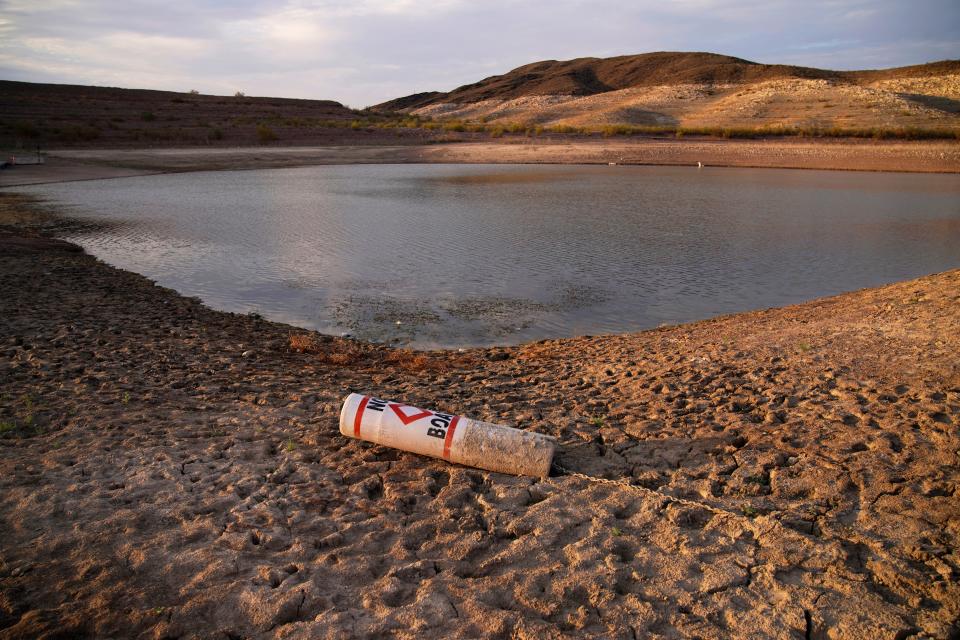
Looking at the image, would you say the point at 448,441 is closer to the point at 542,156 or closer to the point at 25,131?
the point at 542,156

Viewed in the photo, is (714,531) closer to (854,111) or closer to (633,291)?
(633,291)

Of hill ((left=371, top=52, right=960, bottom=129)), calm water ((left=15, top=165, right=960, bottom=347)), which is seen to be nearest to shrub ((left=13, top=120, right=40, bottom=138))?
calm water ((left=15, top=165, right=960, bottom=347))

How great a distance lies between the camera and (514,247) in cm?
1441

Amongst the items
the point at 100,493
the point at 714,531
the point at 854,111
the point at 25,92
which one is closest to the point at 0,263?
the point at 100,493

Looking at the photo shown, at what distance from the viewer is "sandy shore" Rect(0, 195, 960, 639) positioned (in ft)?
10.2

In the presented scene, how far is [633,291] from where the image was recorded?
36.1ft

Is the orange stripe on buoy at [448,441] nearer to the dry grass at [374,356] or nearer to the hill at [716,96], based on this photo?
the dry grass at [374,356]

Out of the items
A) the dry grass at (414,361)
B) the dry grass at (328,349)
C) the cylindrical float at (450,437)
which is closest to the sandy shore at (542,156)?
the dry grass at (328,349)

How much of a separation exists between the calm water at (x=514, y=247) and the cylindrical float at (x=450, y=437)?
12.7ft

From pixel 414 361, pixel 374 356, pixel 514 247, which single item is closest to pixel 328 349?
pixel 374 356

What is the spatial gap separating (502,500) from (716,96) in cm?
6541

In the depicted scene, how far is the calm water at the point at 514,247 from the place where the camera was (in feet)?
33.3

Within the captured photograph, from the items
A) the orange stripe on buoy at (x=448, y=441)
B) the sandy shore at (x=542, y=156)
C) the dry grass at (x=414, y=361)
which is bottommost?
the dry grass at (x=414, y=361)

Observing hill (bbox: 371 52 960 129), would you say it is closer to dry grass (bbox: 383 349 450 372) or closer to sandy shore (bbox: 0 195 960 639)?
dry grass (bbox: 383 349 450 372)
